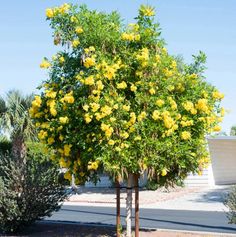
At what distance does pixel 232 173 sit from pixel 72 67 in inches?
929

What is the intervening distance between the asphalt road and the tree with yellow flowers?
3.85 m

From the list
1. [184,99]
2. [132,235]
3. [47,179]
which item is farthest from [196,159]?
[47,179]

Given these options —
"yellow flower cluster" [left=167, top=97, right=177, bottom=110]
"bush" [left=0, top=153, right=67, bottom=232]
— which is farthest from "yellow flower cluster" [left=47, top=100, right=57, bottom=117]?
"bush" [left=0, top=153, right=67, bottom=232]

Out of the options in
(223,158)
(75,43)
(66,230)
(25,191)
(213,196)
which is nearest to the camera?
(75,43)

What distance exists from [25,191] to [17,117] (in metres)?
9.90

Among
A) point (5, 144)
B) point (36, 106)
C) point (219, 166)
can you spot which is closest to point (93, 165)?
point (36, 106)

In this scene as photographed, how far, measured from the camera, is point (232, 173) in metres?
31.9

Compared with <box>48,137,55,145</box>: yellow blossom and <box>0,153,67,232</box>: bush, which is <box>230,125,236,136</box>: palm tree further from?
<box>48,137,55,145</box>: yellow blossom

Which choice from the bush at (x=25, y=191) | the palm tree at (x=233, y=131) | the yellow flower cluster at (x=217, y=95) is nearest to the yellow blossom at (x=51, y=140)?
the bush at (x=25, y=191)

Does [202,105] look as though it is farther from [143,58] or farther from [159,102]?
[143,58]

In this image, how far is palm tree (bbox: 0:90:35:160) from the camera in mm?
21439

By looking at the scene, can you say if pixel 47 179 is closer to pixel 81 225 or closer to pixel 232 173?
pixel 81 225

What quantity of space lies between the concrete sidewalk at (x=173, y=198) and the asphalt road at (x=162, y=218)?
1159 mm

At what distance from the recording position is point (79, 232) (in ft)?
40.0
